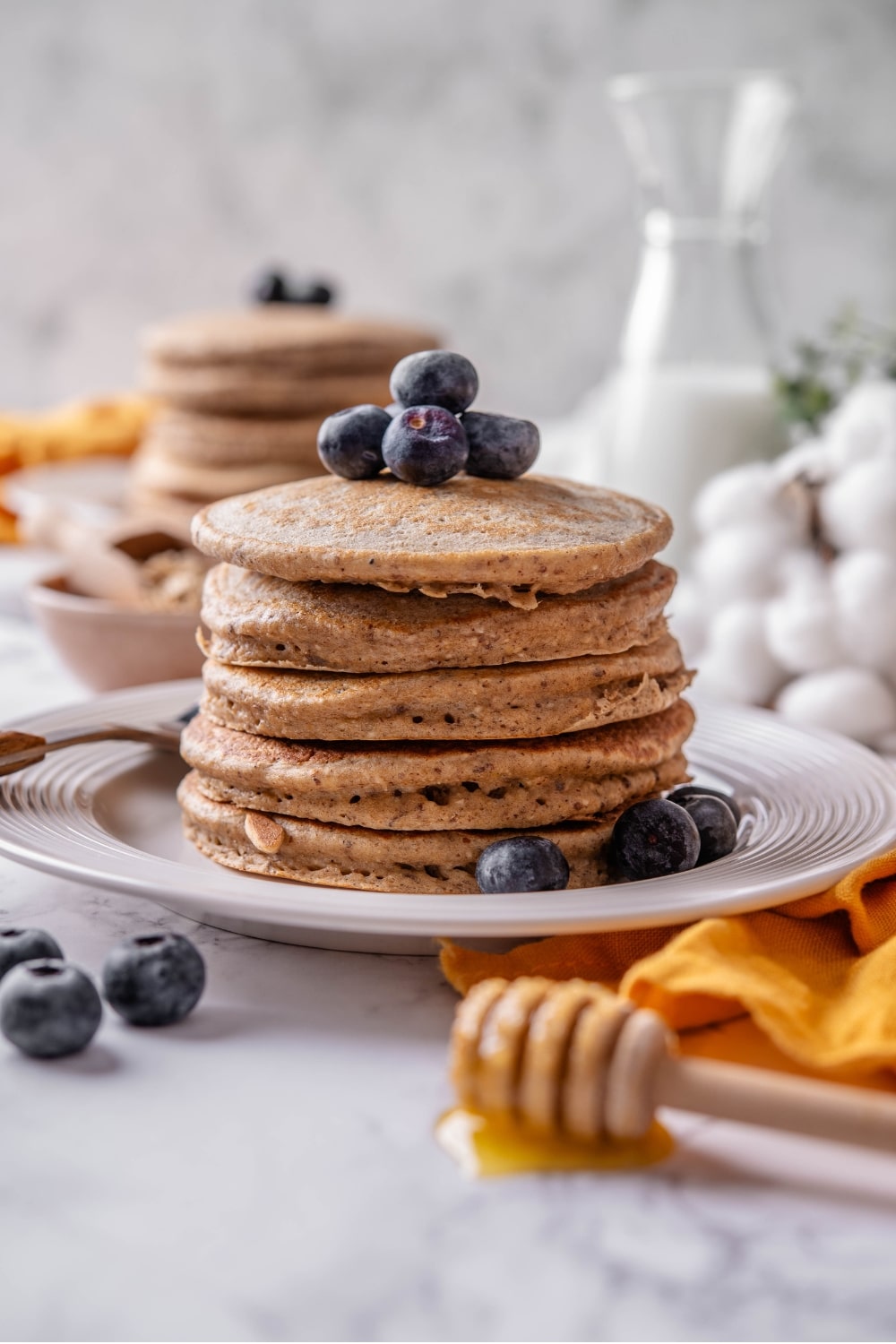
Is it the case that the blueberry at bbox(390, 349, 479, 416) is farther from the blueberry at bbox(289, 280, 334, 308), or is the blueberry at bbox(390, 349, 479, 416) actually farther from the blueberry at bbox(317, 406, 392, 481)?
the blueberry at bbox(289, 280, 334, 308)

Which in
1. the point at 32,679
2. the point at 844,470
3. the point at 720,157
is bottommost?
the point at 32,679

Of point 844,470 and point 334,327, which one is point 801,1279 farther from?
point 334,327

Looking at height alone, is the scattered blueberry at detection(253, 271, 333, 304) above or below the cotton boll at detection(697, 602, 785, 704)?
above

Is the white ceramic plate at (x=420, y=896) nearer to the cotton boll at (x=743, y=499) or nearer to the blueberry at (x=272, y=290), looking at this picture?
the cotton boll at (x=743, y=499)

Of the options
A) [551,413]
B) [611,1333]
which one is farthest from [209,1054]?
[551,413]

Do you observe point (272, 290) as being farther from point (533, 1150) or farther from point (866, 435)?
point (533, 1150)

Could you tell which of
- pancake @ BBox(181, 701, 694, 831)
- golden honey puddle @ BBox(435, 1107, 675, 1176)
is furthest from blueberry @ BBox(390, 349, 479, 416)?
golden honey puddle @ BBox(435, 1107, 675, 1176)
